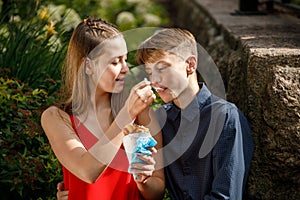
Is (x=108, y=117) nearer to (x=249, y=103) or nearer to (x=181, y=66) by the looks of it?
(x=181, y=66)

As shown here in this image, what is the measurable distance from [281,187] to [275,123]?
35 centimetres

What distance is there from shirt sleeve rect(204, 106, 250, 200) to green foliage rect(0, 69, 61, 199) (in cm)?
101

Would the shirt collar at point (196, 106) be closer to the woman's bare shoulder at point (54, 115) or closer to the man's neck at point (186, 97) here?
the man's neck at point (186, 97)

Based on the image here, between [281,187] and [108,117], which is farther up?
[108,117]

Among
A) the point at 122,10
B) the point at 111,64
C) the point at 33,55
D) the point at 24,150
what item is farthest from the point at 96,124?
the point at 122,10

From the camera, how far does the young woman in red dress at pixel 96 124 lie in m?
2.58

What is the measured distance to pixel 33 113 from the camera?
3.61 m

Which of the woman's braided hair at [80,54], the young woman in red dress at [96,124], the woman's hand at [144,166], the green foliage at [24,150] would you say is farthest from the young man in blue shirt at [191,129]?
the green foliage at [24,150]

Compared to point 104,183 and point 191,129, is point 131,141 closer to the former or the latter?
point 104,183

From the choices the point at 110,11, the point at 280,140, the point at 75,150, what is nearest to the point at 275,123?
the point at 280,140

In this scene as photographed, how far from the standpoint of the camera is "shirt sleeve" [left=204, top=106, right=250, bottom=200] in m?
2.72

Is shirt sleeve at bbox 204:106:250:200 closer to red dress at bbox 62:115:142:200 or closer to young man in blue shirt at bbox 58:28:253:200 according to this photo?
young man in blue shirt at bbox 58:28:253:200

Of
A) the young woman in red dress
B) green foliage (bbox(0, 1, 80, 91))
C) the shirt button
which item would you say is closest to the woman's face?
the young woman in red dress

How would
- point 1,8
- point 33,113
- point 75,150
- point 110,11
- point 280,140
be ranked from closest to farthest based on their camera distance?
1. point 75,150
2. point 280,140
3. point 33,113
4. point 1,8
5. point 110,11
